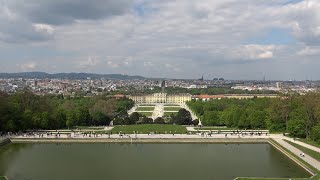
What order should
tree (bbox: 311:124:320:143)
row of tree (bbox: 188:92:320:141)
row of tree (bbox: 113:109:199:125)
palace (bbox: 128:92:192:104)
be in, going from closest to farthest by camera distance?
tree (bbox: 311:124:320:143) → row of tree (bbox: 188:92:320:141) → row of tree (bbox: 113:109:199:125) → palace (bbox: 128:92:192:104)

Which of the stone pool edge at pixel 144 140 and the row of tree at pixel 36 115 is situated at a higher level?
the row of tree at pixel 36 115

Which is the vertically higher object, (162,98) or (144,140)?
(162,98)

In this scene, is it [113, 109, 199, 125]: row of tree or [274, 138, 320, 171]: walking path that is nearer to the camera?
[274, 138, 320, 171]: walking path

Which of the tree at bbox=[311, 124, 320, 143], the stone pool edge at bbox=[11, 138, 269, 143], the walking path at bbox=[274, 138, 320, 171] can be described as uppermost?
the tree at bbox=[311, 124, 320, 143]

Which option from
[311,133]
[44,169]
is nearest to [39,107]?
[44,169]

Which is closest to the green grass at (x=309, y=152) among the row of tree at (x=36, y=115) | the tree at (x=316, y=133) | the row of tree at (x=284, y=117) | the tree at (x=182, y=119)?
the tree at (x=316, y=133)

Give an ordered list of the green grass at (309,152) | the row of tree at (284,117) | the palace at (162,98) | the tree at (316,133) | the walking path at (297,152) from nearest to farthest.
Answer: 1. the walking path at (297,152)
2. the green grass at (309,152)
3. the tree at (316,133)
4. the row of tree at (284,117)
5. the palace at (162,98)

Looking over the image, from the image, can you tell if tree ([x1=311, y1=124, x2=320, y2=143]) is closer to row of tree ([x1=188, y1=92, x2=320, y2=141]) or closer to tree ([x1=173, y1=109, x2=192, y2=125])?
row of tree ([x1=188, y1=92, x2=320, y2=141])

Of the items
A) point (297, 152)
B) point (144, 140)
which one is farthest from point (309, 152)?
point (144, 140)

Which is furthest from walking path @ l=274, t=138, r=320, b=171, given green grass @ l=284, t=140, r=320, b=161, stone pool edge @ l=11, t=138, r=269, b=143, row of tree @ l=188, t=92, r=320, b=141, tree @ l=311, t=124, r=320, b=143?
row of tree @ l=188, t=92, r=320, b=141

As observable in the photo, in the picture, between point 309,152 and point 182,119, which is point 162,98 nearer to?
point 182,119

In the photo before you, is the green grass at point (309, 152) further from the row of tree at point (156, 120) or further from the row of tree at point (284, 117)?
the row of tree at point (156, 120)
